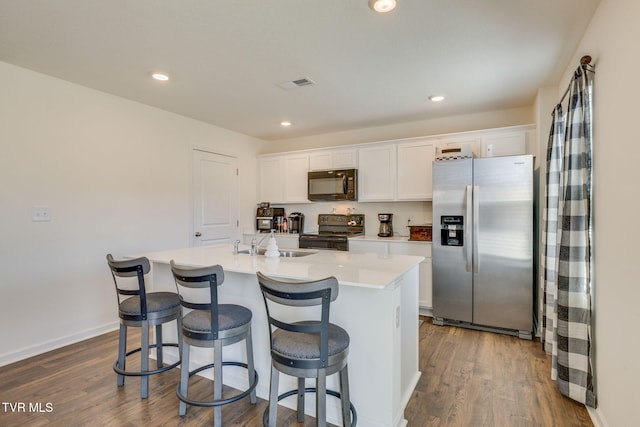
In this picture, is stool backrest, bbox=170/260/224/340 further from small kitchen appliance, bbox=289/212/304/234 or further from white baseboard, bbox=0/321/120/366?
small kitchen appliance, bbox=289/212/304/234

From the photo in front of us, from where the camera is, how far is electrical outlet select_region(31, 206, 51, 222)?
2.92 metres

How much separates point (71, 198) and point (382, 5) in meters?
3.22

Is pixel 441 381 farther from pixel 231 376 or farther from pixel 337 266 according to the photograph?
pixel 231 376

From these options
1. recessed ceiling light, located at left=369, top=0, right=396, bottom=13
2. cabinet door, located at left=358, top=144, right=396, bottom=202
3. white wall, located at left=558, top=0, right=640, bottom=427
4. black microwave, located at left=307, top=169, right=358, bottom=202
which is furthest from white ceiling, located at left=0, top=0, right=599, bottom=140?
black microwave, located at left=307, top=169, right=358, bottom=202

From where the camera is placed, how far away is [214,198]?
4684 mm

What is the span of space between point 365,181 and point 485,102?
171cm

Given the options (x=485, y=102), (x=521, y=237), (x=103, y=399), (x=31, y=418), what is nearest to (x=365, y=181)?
(x=485, y=102)

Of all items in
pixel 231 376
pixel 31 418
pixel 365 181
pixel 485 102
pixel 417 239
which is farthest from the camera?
pixel 365 181

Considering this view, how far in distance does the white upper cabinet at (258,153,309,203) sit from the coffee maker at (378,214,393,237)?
122 cm

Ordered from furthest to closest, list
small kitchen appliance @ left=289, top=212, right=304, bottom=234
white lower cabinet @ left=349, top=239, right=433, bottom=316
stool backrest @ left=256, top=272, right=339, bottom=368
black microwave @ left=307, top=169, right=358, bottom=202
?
small kitchen appliance @ left=289, top=212, right=304, bottom=234, black microwave @ left=307, top=169, right=358, bottom=202, white lower cabinet @ left=349, top=239, right=433, bottom=316, stool backrest @ left=256, top=272, right=339, bottom=368

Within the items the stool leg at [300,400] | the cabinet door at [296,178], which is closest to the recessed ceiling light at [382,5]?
the stool leg at [300,400]

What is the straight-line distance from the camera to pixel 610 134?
5.82 feet

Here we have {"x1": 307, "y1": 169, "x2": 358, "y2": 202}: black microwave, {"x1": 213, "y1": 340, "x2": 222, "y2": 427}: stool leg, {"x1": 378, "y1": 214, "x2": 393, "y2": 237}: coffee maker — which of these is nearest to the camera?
{"x1": 213, "y1": 340, "x2": 222, "y2": 427}: stool leg

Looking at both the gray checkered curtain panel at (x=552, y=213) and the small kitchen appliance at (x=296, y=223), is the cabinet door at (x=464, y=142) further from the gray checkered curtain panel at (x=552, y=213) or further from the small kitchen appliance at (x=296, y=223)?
the small kitchen appliance at (x=296, y=223)
